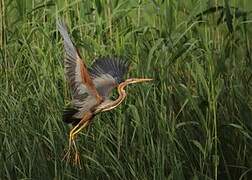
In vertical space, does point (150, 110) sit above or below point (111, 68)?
below

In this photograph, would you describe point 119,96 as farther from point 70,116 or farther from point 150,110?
point 150,110

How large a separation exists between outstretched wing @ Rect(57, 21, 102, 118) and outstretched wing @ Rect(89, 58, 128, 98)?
5cm

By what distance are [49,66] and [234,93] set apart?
83 centimetres

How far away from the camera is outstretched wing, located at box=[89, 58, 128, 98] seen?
2.22 m

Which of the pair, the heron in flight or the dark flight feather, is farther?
the dark flight feather

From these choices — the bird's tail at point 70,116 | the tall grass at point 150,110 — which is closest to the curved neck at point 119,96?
the bird's tail at point 70,116

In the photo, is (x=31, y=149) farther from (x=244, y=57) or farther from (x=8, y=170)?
(x=244, y=57)

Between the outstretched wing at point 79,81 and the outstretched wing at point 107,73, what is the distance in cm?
5

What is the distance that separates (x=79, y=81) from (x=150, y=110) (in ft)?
2.56

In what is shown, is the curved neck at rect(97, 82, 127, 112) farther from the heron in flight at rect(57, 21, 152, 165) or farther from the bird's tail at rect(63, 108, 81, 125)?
the bird's tail at rect(63, 108, 81, 125)

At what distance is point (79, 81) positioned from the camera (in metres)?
2.15

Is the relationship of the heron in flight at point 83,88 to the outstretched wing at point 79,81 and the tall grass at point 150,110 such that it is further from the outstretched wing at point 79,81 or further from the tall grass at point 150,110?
the tall grass at point 150,110

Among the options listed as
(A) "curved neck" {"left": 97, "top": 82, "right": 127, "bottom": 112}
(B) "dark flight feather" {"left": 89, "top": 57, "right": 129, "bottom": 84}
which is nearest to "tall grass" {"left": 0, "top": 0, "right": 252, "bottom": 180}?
(B) "dark flight feather" {"left": 89, "top": 57, "right": 129, "bottom": 84}

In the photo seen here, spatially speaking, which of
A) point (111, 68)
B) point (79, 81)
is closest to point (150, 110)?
point (111, 68)
